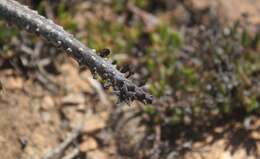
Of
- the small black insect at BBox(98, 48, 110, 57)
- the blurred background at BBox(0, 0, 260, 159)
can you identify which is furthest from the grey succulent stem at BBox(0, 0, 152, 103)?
the blurred background at BBox(0, 0, 260, 159)

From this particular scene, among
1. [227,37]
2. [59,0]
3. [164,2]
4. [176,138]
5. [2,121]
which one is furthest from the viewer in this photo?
[164,2]

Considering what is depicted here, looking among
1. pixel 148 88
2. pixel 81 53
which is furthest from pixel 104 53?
pixel 148 88

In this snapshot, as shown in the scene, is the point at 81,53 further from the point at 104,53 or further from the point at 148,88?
the point at 148,88

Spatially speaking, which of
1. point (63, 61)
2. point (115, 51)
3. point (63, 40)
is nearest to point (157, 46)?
point (115, 51)

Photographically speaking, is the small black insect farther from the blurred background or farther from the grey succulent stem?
the blurred background

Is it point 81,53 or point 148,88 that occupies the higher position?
point 148,88

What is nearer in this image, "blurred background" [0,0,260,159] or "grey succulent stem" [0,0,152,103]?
"grey succulent stem" [0,0,152,103]

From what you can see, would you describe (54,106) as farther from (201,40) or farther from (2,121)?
(201,40)

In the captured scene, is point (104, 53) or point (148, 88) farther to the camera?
point (148, 88)

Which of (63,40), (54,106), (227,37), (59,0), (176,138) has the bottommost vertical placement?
(63,40)
